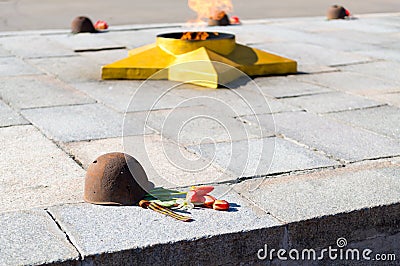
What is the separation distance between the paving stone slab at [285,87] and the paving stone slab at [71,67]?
5.47 ft

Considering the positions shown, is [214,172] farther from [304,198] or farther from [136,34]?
[136,34]

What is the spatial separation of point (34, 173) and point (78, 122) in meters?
1.20

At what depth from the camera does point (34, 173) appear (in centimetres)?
426

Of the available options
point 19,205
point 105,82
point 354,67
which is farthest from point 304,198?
point 354,67

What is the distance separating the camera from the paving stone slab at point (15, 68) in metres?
7.21

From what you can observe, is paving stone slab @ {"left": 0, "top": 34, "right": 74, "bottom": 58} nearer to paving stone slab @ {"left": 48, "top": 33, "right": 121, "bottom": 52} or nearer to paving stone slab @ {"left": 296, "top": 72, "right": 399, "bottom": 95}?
paving stone slab @ {"left": 48, "top": 33, "right": 121, "bottom": 52}

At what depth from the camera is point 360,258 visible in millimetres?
3850

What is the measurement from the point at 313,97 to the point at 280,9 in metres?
8.34

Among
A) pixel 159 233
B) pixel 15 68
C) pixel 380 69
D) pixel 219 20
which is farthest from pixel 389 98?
pixel 219 20

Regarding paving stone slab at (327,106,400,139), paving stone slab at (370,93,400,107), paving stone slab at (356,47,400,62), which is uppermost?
paving stone slab at (356,47,400,62)

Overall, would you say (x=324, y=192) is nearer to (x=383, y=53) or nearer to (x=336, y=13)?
(x=383, y=53)

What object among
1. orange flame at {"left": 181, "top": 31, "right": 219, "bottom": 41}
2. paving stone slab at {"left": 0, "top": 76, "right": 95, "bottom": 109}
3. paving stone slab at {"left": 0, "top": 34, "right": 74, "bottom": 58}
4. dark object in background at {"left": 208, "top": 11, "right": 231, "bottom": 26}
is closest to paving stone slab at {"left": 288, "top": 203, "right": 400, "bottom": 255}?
paving stone slab at {"left": 0, "top": 76, "right": 95, "bottom": 109}

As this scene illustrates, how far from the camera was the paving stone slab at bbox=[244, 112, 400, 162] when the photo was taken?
15.6 ft

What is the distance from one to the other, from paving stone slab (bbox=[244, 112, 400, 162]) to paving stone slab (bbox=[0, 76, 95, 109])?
1.67m
